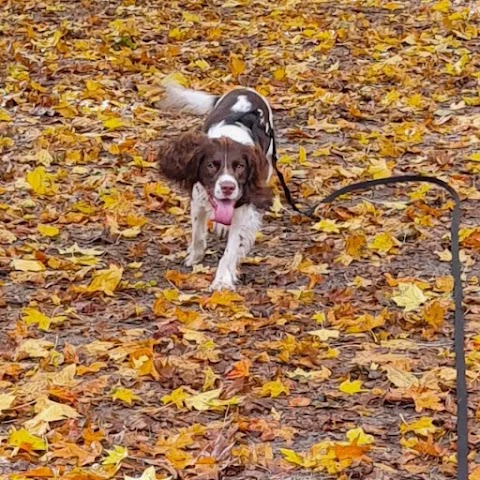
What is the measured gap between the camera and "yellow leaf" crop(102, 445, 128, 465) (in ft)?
12.4

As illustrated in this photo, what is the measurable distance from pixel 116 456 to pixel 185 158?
2162 mm

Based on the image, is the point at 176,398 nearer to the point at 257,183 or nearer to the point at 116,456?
the point at 116,456

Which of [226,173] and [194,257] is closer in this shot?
[226,173]

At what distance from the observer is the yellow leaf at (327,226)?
617 cm

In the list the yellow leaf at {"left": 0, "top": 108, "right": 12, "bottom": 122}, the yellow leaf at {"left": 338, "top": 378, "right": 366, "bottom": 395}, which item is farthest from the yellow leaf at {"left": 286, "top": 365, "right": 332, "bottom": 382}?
the yellow leaf at {"left": 0, "top": 108, "right": 12, "bottom": 122}

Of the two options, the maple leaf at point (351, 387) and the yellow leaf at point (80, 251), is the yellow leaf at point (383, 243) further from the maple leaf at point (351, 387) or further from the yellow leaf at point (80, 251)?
the maple leaf at point (351, 387)

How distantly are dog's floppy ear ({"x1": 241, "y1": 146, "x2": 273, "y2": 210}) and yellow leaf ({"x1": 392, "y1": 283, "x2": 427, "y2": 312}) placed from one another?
2.83 feet

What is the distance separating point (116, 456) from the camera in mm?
3791

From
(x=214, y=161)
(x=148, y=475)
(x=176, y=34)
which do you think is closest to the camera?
(x=148, y=475)

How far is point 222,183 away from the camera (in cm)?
540

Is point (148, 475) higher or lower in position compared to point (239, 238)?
higher

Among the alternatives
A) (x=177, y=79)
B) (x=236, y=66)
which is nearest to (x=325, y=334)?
(x=177, y=79)

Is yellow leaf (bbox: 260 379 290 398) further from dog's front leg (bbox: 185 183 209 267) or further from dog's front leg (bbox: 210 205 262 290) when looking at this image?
dog's front leg (bbox: 185 183 209 267)

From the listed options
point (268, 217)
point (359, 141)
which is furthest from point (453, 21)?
point (268, 217)
